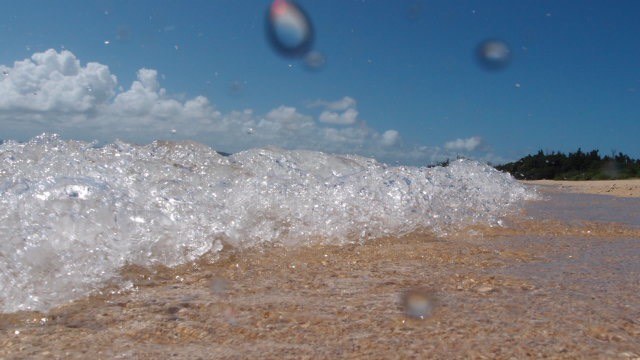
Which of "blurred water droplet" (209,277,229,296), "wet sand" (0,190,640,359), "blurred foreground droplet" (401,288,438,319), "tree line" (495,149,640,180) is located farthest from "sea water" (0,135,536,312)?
"tree line" (495,149,640,180)

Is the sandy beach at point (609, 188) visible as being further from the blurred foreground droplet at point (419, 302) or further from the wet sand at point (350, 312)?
the blurred foreground droplet at point (419, 302)

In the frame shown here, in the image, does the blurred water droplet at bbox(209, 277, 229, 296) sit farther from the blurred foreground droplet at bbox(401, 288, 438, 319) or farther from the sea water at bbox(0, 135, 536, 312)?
the blurred foreground droplet at bbox(401, 288, 438, 319)

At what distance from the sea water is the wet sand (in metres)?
0.20

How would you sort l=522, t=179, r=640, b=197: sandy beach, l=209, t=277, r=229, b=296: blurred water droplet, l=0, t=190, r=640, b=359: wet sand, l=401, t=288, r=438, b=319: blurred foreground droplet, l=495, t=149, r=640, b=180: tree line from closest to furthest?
1. l=0, t=190, r=640, b=359: wet sand
2. l=401, t=288, r=438, b=319: blurred foreground droplet
3. l=209, t=277, r=229, b=296: blurred water droplet
4. l=522, t=179, r=640, b=197: sandy beach
5. l=495, t=149, r=640, b=180: tree line

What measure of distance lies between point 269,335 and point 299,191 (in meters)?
2.64

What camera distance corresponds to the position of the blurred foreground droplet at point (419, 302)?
193cm

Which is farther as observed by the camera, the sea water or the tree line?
the tree line

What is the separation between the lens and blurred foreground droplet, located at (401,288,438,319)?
193 centimetres

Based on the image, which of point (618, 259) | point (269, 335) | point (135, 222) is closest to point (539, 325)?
point (269, 335)

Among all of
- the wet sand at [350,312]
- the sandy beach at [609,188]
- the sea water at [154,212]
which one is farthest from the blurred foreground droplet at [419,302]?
the sandy beach at [609,188]

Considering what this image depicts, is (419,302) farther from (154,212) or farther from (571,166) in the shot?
(571,166)

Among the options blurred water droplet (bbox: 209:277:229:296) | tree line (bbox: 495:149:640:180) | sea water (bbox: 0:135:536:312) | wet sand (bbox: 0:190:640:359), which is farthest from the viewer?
tree line (bbox: 495:149:640:180)

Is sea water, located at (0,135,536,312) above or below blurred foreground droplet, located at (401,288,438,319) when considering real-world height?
above

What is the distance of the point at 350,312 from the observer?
196 centimetres
